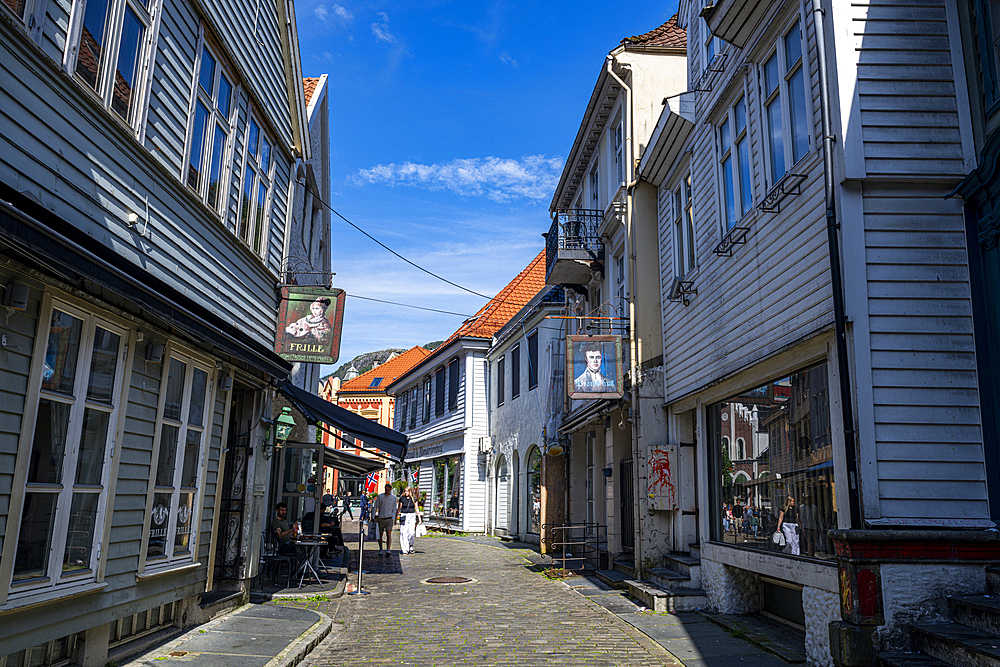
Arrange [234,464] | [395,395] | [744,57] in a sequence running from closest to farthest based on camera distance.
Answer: [744,57] < [234,464] < [395,395]

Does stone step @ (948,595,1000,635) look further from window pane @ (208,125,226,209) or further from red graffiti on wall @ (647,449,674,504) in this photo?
window pane @ (208,125,226,209)

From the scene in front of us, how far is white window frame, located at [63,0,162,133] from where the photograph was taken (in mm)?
5797

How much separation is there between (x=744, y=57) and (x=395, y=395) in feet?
102

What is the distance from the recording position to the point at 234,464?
400 inches

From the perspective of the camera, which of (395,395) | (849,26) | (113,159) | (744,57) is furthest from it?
(395,395)

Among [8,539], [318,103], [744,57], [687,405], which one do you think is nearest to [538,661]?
[8,539]

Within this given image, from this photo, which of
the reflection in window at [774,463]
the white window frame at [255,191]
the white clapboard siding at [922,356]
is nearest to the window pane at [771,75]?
the white clapboard siding at [922,356]

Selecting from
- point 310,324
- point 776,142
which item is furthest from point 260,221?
point 776,142

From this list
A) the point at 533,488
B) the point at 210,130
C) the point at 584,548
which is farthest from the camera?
the point at 533,488

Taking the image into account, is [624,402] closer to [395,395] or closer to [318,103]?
[318,103]

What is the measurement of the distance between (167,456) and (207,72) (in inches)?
174

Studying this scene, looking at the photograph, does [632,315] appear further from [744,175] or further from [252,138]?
[252,138]

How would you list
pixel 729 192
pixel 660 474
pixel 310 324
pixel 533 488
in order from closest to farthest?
pixel 729 192 → pixel 310 324 → pixel 660 474 → pixel 533 488

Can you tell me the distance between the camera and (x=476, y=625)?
9445 millimetres
